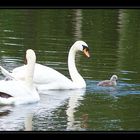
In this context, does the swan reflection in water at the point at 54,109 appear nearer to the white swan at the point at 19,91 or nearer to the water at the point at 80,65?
the water at the point at 80,65

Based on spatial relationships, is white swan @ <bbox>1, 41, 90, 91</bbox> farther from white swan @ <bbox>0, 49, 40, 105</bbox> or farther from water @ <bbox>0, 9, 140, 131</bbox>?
white swan @ <bbox>0, 49, 40, 105</bbox>

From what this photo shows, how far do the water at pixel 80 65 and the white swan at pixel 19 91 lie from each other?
3.8 inches

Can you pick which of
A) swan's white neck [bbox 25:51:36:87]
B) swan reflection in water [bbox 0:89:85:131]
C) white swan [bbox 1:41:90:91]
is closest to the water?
swan reflection in water [bbox 0:89:85:131]

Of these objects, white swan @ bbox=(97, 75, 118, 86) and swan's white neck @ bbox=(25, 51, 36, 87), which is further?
white swan @ bbox=(97, 75, 118, 86)

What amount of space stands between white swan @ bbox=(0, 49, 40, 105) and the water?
0.10m

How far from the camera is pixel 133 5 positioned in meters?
1.53

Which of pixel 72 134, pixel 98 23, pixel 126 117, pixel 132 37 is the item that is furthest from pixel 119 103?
pixel 98 23

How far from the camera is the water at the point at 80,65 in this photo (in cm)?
390

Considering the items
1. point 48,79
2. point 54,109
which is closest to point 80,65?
point 48,79

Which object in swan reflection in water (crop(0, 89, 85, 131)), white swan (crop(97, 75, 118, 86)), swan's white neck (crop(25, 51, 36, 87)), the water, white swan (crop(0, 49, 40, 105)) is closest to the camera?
swan reflection in water (crop(0, 89, 85, 131))

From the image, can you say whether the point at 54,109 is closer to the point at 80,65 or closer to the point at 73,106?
the point at 73,106

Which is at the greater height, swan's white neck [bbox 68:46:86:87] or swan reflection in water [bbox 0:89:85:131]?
swan reflection in water [bbox 0:89:85:131]

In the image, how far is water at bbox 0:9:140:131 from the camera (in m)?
3.90

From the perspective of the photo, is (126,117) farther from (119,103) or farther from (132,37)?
(132,37)
